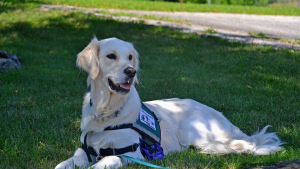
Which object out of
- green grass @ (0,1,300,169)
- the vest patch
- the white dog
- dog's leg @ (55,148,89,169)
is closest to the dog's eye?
the white dog

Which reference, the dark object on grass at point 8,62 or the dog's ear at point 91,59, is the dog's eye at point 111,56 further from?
the dark object on grass at point 8,62

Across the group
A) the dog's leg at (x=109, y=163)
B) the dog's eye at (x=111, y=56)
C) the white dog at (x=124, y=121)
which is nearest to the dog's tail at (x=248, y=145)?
the white dog at (x=124, y=121)

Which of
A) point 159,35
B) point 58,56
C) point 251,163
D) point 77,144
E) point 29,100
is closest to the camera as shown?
point 251,163

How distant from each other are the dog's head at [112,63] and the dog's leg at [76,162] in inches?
29.1

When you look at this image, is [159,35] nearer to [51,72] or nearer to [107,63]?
[51,72]

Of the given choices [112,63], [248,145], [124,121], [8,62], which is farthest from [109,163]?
[8,62]

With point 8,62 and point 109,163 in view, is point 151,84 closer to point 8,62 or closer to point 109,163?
point 8,62

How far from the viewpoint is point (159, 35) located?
12.6 m

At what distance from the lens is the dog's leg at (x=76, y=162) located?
370 cm

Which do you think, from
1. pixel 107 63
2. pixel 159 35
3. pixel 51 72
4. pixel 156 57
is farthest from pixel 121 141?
pixel 159 35

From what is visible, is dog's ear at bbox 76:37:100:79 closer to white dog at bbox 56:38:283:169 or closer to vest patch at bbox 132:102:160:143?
white dog at bbox 56:38:283:169

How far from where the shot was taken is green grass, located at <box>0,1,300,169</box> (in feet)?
14.2

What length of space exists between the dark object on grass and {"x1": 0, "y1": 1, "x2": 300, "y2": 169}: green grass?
23cm

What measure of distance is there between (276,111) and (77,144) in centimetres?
304
